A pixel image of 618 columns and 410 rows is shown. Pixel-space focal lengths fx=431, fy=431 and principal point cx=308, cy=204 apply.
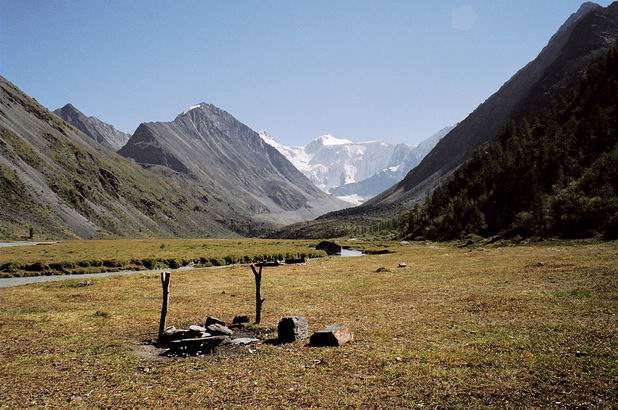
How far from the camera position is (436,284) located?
4566 centimetres

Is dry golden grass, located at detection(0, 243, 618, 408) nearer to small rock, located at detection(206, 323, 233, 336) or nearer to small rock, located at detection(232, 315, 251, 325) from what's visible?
small rock, located at detection(232, 315, 251, 325)

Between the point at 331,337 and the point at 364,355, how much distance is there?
8.43ft

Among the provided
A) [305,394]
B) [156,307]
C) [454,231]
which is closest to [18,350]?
[156,307]

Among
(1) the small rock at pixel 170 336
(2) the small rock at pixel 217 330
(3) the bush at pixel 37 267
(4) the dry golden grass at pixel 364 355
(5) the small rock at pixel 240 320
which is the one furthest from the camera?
(3) the bush at pixel 37 267

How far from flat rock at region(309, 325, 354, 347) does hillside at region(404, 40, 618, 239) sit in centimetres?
7998

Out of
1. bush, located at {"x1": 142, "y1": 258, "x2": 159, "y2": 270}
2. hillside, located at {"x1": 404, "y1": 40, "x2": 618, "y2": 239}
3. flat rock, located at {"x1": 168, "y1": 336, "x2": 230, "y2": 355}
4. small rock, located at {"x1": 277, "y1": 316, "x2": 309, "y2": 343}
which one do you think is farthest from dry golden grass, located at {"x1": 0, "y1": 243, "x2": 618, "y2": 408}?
hillside, located at {"x1": 404, "y1": 40, "x2": 618, "y2": 239}

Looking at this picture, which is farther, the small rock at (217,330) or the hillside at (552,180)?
the hillside at (552,180)

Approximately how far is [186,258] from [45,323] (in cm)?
6826

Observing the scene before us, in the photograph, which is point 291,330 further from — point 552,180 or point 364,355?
point 552,180

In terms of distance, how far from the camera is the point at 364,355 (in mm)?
21172

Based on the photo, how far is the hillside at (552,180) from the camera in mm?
97562

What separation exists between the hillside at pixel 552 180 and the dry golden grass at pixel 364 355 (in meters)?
66.6

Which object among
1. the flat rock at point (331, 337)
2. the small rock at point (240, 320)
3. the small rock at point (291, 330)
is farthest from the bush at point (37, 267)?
the flat rock at point (331, 337)

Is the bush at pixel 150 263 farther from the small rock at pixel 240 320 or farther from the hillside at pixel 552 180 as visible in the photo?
the hillside at pixel 552 180
